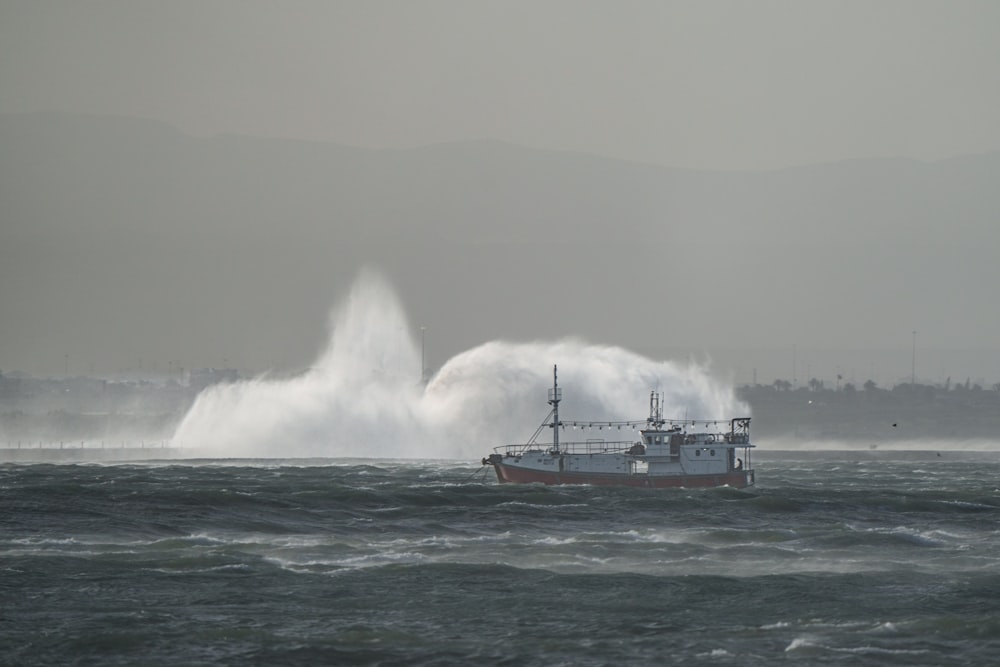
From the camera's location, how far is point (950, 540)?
89250 mm

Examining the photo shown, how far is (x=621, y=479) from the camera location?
12938 centimetres

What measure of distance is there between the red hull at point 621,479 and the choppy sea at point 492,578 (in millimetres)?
6419

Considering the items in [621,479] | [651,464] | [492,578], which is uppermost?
[651,464]

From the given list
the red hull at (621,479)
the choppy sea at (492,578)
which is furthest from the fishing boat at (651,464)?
the choppy sea at (492,578)

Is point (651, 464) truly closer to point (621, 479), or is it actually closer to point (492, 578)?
point (621, 479)

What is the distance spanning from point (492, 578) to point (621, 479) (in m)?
60.9

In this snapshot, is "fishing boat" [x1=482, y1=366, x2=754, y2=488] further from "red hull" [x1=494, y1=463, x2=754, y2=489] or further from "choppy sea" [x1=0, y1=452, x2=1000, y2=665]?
"choppy sea" [x1=0, y1=452, x2=1000, y2=665]

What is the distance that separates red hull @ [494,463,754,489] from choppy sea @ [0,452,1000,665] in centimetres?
642

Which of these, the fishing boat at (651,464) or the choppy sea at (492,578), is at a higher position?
the fishing boat at (651,464)

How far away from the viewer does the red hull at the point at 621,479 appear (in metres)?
128

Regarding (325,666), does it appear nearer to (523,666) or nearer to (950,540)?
(523,666)

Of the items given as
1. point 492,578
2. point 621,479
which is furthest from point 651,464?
point 492,578

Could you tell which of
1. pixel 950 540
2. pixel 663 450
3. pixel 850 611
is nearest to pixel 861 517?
pixel 950 540

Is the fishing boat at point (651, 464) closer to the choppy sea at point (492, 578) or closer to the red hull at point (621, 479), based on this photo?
the red hull at point (621, 479)
